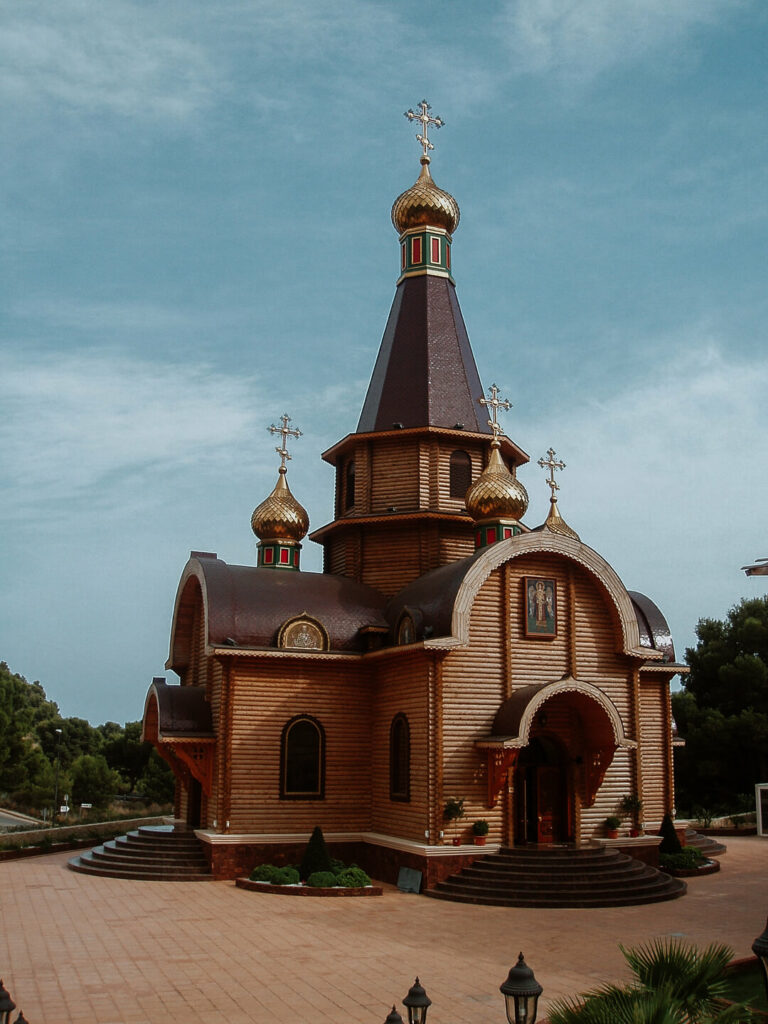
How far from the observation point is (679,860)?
1838 centimetres

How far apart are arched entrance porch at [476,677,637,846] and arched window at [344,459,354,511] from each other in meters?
6.98

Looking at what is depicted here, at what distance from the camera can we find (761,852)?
22.1 metres

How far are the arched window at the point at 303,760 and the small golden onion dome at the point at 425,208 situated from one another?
12284 millimetres

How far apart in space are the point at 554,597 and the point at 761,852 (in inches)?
344

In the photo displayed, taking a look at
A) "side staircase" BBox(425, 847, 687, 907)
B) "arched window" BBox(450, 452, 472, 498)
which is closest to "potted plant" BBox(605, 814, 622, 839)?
"side staircase" BBox(425, 847, 687, 907)

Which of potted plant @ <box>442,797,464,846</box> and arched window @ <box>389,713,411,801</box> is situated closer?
potted plant @ <box>442,797,464,846</box>

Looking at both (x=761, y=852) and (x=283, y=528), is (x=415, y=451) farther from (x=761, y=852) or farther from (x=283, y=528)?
(x=761, y=852)

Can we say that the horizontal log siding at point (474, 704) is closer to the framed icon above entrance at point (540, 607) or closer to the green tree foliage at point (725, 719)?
the framed icon above entrance at point (540, 607)

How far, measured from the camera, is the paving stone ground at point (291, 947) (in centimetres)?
940

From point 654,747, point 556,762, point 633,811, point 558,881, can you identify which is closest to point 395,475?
point 556,762

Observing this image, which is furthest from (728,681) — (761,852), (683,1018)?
(683,1018)

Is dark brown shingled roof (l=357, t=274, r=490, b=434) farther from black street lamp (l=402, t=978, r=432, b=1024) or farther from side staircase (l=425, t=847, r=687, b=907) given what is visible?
black street lamp (l=402, t=978, r=432, b=1024)

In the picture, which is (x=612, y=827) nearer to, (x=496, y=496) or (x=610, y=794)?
(x=610, y=794)

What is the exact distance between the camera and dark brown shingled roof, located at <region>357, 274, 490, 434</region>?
22328 mm
